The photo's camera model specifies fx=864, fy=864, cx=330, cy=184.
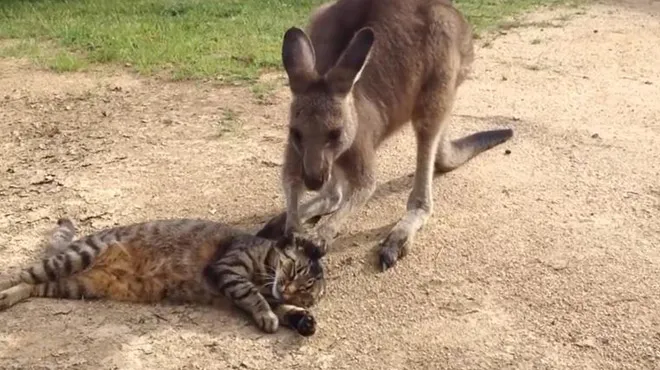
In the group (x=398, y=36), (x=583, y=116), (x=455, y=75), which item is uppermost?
(x=398, y=36)

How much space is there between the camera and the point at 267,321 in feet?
12.3

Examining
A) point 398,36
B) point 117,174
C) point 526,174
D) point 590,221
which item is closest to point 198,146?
point 117,174

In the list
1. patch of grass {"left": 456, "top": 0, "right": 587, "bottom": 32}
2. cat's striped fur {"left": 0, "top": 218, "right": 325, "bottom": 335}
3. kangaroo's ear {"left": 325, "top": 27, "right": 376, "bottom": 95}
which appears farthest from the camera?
patch of grass {"left": 456, "top": 0, "right": 587, "bottom": 32}

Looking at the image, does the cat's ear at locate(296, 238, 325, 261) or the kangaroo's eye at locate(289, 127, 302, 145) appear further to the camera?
the kangaroo's eye at locate(289, 127, 302, 145)

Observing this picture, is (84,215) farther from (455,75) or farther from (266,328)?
(455,75)

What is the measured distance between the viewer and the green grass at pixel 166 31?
24.5ft

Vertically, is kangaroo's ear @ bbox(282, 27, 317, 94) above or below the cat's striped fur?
above

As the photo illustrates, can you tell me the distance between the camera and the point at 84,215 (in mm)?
4762

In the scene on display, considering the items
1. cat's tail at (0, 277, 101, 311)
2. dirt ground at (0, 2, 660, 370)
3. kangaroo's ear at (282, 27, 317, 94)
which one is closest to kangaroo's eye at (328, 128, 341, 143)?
kangaroo's ear at (282, 27, 317, 94)

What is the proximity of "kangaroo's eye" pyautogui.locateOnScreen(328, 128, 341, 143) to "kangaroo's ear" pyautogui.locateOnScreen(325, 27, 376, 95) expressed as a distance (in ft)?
0.67

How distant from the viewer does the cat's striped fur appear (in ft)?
12.8

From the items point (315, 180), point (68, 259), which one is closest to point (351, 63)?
point (315, 180)

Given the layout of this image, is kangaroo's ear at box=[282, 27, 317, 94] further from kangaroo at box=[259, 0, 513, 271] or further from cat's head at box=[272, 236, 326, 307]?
cat's head at box=[272, 236, 326, 307]

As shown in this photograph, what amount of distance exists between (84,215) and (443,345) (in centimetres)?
218
